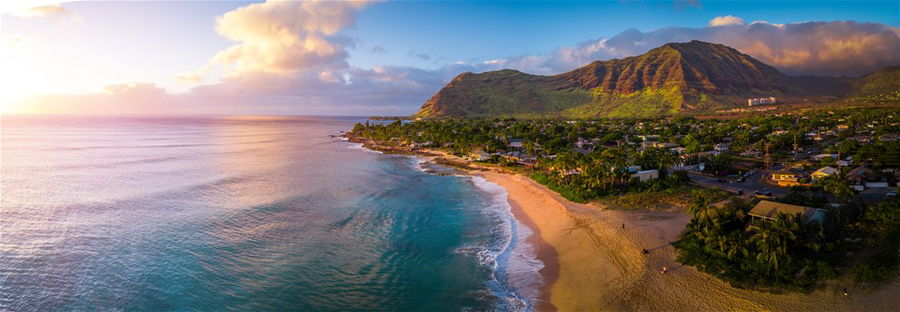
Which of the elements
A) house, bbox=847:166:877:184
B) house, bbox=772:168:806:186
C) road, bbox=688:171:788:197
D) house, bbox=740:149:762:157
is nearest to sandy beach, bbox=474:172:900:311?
road, bbox=688:171:788:197

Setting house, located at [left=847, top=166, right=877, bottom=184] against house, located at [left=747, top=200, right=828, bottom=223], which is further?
Result: house, located at [left=847, top=166, right=877, bottom=184]

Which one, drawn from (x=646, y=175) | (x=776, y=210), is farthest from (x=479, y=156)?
(x=776, y=210)

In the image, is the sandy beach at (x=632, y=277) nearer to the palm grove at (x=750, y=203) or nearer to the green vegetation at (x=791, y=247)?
the green vegetation at (x=791, y=247)

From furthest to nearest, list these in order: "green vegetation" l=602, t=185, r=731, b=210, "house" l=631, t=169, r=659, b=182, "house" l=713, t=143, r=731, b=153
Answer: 1. "house" l=713, t=143, r=731, b=153
2. "house" l=631, t=169, r=659, b=182
3. "green vegetation" l=602, t=185, r=731, b=210

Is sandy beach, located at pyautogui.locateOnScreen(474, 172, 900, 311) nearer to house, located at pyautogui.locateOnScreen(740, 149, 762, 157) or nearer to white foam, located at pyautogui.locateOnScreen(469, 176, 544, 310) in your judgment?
white foam, located at pyautogui.locateOnScreen(469, 176, 544, 310)

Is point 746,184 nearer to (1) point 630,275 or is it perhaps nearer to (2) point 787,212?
(2) point 787,212

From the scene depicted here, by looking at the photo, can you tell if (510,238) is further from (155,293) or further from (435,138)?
(435,138)

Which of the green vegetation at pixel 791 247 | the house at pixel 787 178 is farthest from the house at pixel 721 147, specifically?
the green vegetation at pixel 791 247

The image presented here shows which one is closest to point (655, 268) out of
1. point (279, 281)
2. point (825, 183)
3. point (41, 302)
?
point (825, 183)
